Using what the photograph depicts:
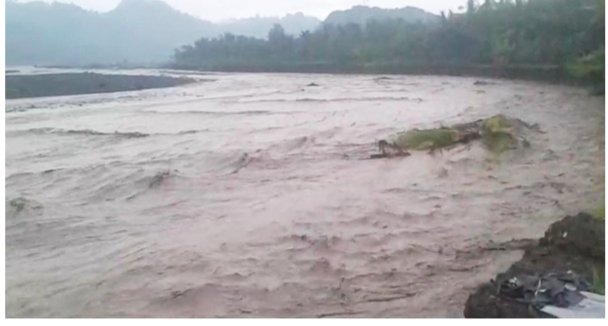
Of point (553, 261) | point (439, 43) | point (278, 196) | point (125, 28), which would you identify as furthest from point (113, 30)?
point (553, 261)

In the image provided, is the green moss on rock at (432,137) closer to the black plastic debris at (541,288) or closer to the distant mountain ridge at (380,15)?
the distant mountain ridge at (380,15)

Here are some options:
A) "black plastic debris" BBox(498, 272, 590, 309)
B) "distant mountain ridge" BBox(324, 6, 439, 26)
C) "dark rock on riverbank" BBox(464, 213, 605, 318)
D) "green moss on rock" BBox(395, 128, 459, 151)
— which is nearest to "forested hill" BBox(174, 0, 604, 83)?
"distant mountain ridge" BBox(324, 6, 439, 26)

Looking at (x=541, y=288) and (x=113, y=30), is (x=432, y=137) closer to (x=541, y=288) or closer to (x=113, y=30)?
(x=541, y=288)

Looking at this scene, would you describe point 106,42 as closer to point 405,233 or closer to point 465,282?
point 405,233

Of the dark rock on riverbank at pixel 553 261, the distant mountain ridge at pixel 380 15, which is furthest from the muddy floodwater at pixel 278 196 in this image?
the distant mountain ridge at pixel 380 15

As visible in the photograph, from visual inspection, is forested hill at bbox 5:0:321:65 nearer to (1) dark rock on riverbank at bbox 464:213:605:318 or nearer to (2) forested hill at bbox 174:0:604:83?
(2) forested hill at bbox 174:0:604:83

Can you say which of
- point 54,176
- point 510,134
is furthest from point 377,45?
point 54,176

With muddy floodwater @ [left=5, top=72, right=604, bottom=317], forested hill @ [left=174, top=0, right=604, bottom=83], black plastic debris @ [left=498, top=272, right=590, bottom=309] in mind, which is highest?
forested hill @ [left=174, top=0, right=604, bottom=83]
